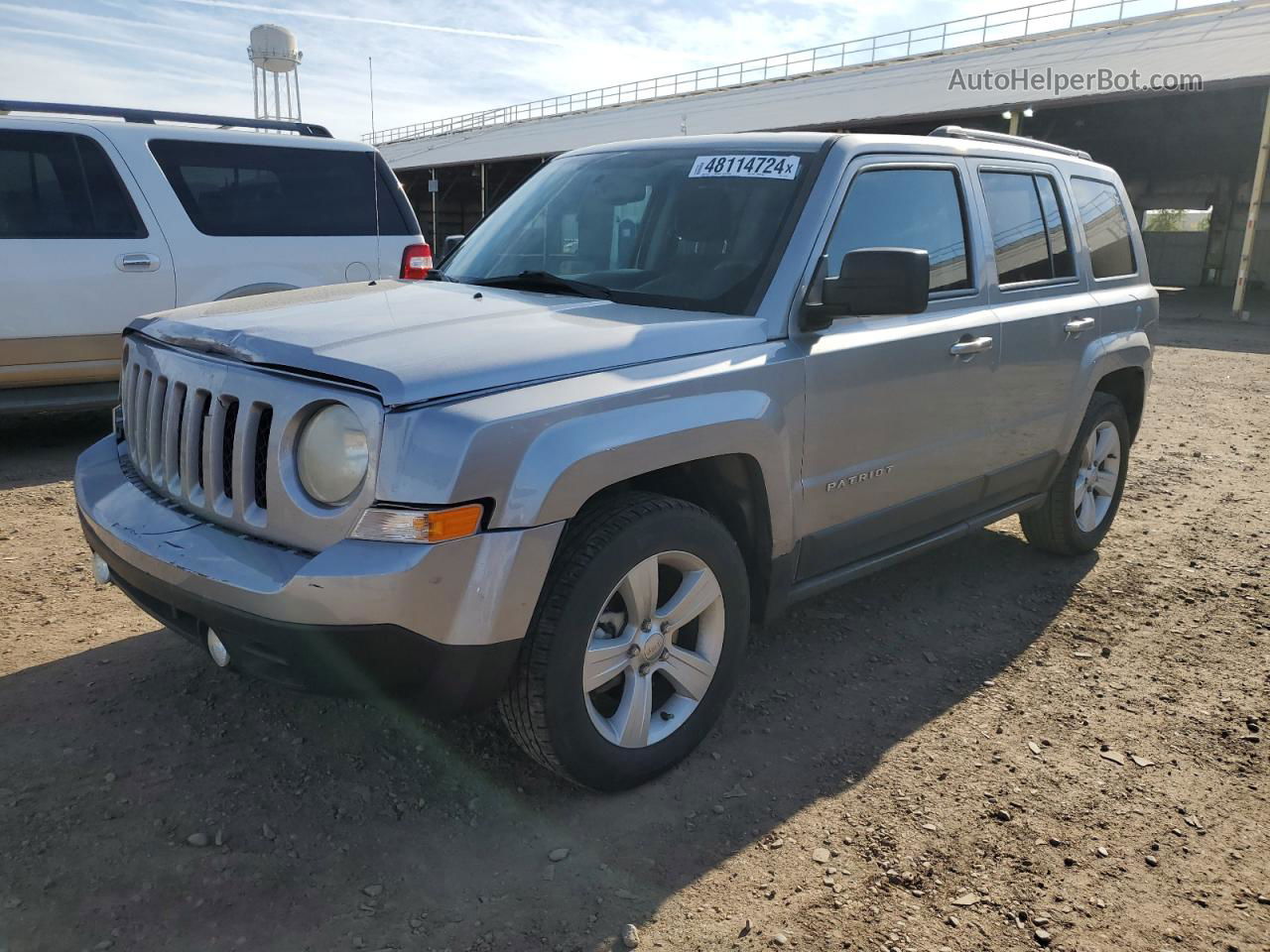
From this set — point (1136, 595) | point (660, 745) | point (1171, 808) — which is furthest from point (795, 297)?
point (1136, 595)

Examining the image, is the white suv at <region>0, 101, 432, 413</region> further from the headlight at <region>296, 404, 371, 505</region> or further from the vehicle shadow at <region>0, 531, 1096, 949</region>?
the headlight at <region>296, 404, 371, 505</region>

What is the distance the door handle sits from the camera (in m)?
3.74

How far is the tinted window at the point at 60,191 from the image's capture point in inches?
240

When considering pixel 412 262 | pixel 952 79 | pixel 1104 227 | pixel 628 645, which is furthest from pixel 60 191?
pixel 952 79

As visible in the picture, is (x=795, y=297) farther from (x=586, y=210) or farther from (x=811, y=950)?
(x=811, y=950)

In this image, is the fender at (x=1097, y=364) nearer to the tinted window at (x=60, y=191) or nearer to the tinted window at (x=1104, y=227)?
the tinted window at (x=1104, y=227)

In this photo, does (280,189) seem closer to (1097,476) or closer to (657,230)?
(657,230)

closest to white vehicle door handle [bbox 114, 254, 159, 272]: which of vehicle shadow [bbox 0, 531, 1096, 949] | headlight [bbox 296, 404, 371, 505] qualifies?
vehicle shadow [bbox 0, 531, 1096, 949]

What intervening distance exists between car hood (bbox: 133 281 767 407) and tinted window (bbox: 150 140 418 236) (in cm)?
380

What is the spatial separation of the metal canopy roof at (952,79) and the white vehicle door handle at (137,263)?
699 inches

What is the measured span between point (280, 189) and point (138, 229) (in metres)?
1.03

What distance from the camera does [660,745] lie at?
2949 mm

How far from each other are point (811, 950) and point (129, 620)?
9.65 ft

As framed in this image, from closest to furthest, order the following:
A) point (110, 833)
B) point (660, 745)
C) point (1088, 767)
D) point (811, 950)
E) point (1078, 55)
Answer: point (811, 950)
point (110, 833)
point (660, 745)
point (1088, 767)
point (1078, 55)
